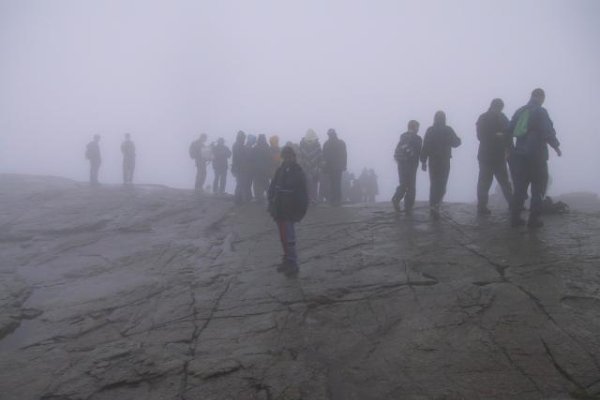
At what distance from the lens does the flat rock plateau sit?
16.1 ft

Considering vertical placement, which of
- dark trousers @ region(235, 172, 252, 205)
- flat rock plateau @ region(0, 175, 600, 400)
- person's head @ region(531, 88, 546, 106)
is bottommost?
flat rock plateau @ region(0, 175, 600, 400)

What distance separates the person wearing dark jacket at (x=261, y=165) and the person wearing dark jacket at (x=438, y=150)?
680cm

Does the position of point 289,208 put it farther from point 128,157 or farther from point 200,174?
point 128,157

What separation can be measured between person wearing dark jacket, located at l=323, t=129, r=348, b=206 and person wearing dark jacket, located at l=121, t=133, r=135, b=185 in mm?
12751

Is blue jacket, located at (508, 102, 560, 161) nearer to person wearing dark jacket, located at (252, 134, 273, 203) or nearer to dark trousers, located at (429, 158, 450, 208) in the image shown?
dark trousers, located at (429, 158, 450, 208)

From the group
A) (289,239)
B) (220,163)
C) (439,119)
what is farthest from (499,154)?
(220,163)

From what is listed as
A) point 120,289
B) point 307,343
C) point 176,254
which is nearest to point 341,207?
point 176,254

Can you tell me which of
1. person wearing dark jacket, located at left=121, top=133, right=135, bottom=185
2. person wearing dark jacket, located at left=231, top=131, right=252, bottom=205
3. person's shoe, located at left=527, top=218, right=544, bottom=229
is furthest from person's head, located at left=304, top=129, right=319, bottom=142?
person wearing dark jacket, located at left=121, top=133, right=135, bottom=185

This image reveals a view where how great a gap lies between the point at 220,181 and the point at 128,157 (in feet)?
22.8

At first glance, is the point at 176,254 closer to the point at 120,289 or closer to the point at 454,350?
the point at 120,289

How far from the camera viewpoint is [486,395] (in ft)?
14.6

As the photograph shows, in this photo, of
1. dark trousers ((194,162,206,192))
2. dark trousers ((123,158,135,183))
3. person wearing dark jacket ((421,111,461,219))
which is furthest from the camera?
dark trousers ((123,158,135,183))

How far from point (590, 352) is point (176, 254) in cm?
846

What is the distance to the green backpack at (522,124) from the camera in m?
8.76
